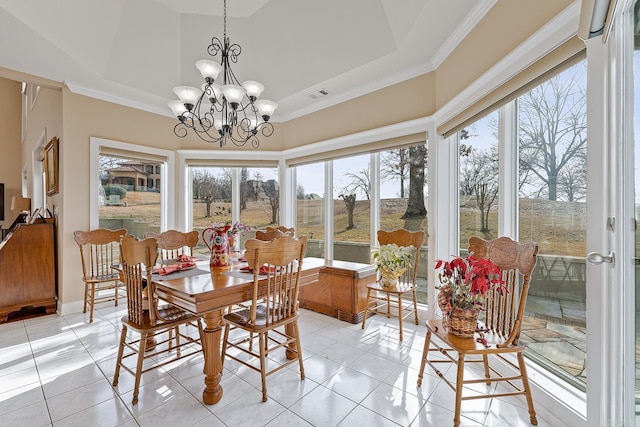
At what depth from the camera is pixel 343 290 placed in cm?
338

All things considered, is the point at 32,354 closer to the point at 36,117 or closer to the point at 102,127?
the point at 102,127

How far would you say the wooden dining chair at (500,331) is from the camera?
1688 millimetres

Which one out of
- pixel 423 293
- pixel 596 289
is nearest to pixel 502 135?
pixel 596 289

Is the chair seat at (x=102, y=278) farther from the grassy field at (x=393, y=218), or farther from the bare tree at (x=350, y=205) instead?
the bare tree at (x=350, y=205)

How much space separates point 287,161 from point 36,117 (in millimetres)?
4308

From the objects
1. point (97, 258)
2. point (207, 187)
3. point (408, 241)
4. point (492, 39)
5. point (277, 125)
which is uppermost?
point (277, 125)

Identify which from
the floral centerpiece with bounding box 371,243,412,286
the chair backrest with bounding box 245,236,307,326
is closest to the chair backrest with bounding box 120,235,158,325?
the chair backrest with bounding box 245,236,307,326

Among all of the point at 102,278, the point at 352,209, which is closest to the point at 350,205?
the point at 352,209

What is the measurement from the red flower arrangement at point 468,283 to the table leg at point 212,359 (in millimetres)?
1463

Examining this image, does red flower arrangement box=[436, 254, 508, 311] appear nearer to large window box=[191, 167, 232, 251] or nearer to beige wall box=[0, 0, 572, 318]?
beige wall box=[0, 0, 572, 318]

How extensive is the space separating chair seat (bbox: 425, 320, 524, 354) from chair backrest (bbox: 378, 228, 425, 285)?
4.02 ft

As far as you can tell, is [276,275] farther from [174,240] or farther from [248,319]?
[174,240]

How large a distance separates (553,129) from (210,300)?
245cm

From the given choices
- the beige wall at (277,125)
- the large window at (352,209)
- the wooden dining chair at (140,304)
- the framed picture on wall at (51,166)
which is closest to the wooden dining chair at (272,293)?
the wooden dining chair at (140,304)
